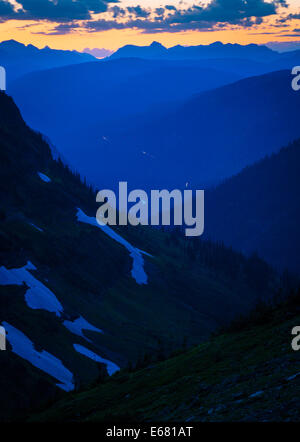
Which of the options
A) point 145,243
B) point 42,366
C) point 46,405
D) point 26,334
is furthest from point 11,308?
point 145,243

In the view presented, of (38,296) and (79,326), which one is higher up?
(38,296)

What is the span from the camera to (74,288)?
114 meters

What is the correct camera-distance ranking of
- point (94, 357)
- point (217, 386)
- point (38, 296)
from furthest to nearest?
point (38, 296), point (94, 357), point (217, 386)

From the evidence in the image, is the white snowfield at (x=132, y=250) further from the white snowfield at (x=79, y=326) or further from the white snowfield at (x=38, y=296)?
the white snowfield at (x=38, y=296)

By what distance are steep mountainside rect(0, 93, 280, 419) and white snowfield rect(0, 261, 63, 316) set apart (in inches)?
11.4

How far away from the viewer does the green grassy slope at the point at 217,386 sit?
18.4m

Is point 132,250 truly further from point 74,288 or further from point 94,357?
point 94,357

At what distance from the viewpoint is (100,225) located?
154500mm

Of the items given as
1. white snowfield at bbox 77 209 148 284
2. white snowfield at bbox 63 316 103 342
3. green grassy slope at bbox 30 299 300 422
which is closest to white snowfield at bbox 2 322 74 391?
white snowfield at bbox 63 316 103 342

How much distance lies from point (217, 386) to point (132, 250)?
13096 centimetres

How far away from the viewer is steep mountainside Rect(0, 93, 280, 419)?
7068 cm

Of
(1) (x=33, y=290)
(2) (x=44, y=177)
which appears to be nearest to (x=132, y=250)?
(2) (x=44, y=177)

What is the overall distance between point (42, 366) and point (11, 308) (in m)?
17.6
